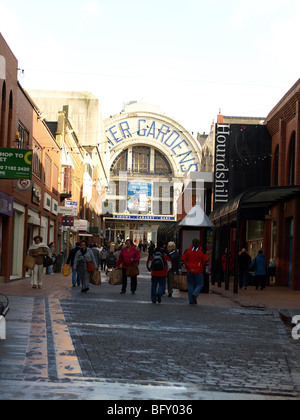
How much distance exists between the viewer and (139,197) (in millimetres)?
98312

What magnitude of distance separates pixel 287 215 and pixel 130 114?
6704 cm

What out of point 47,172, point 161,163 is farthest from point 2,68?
point 161,163

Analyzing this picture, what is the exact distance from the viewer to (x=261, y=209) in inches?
1224

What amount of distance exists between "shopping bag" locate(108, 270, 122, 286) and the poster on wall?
251 ft

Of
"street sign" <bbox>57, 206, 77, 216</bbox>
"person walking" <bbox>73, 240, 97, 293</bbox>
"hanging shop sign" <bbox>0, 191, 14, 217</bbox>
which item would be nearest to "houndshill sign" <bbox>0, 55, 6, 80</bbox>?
"hanging shop sign" <bbox>0, 191, 14, 217</bbox>

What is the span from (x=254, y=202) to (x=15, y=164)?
12.7 metres

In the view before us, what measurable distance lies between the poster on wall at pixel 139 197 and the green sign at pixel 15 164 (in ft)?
254

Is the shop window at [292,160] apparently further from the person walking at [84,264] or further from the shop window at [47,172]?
the person walking at [84,264]

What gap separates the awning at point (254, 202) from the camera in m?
24.6

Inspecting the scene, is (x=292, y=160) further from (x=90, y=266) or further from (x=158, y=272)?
(x=158, y=272)

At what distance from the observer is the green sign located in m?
20.0

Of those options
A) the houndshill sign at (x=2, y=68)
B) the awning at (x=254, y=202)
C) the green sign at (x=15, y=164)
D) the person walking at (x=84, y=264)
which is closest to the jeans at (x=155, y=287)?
the person walking at (x=84, y=264)
